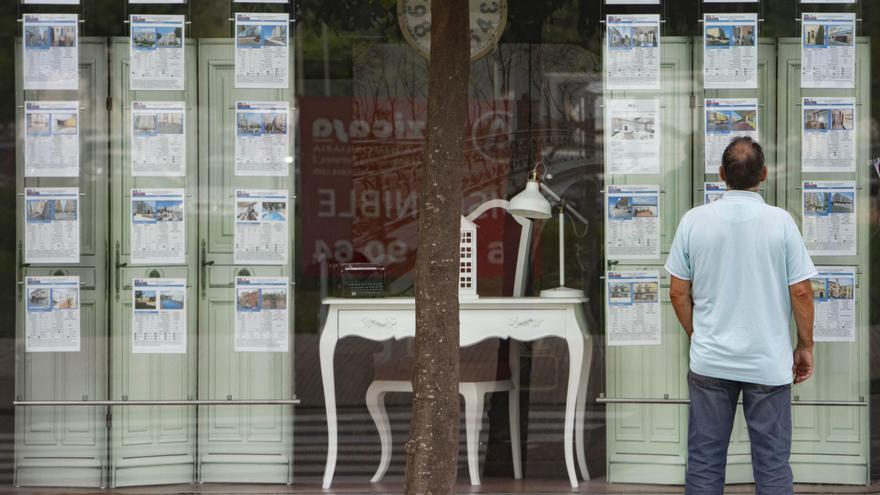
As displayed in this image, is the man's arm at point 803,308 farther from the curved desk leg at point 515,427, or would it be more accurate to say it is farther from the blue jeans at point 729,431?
the curved desk leg at point 515,427

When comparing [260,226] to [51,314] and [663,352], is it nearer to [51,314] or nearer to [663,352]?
[51,314]

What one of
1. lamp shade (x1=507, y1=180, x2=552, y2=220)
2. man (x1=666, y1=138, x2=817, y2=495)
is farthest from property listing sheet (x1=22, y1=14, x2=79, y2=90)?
man (x1=666, y1=138, x2=817, y2=495)

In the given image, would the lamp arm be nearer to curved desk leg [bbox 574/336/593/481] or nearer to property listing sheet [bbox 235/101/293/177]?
curved desk leg [bbox 574/336/593/481]

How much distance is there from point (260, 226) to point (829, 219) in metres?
3.15

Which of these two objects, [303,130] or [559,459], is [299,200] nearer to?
[303,130]

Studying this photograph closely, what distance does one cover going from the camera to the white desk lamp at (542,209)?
675 centimetres

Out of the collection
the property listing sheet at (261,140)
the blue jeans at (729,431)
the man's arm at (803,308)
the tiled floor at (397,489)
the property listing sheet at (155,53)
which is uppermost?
the property listing sheet at (155,53)

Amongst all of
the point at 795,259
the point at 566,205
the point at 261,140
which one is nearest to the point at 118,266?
the point at 261,140

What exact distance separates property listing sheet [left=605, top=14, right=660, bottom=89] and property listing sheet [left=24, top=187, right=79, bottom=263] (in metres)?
3.08

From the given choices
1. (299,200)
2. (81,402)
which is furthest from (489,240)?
(81,402)

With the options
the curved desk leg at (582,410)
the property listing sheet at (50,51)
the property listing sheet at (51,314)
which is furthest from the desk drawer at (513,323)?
the property listing sheet at (50,51)

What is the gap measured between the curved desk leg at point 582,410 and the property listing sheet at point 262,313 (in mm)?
1656

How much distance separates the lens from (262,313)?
675 centimetres

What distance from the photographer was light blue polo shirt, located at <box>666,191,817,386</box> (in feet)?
15.1
